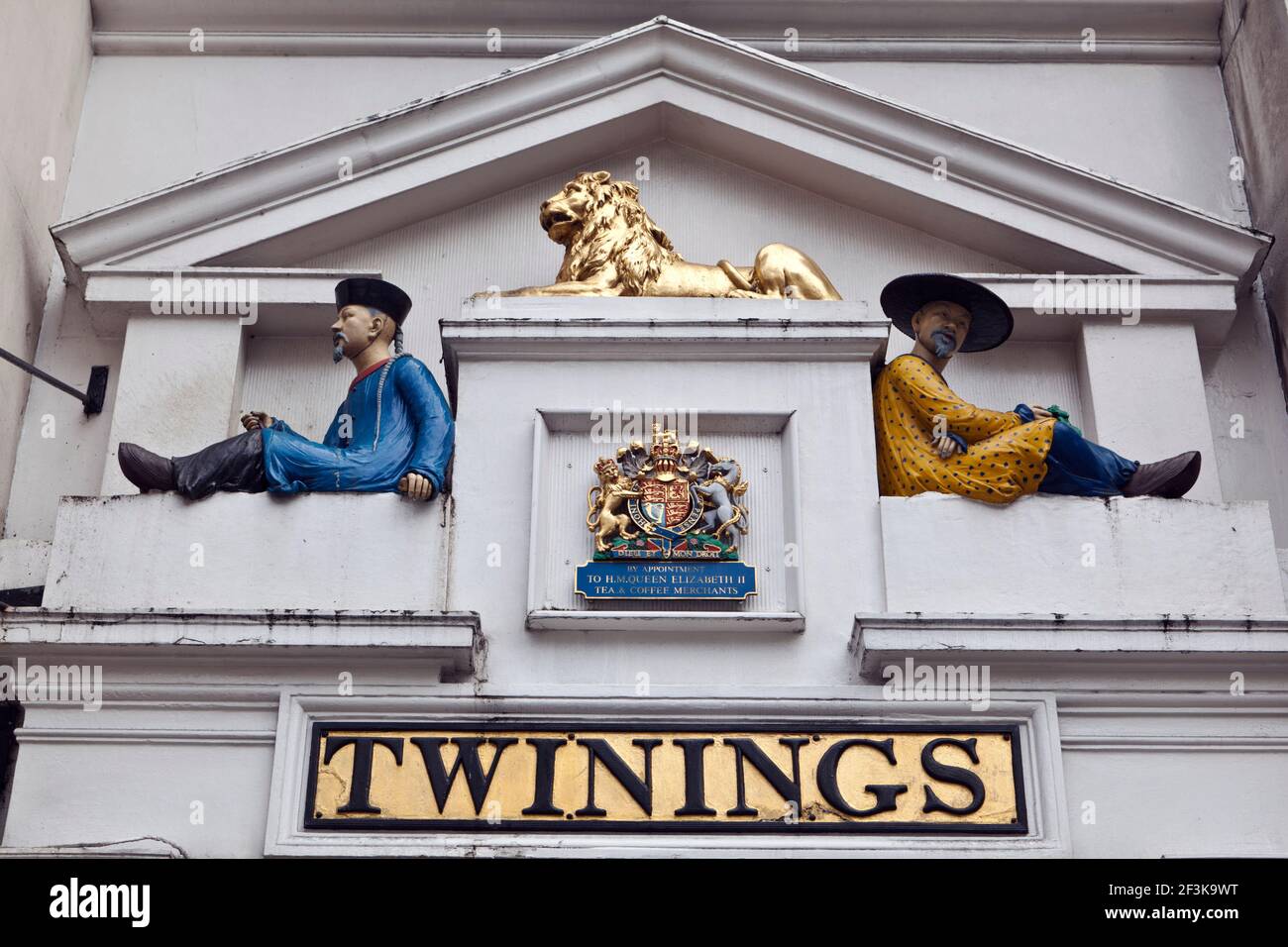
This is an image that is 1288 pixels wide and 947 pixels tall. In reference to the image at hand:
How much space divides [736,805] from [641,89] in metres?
5.09

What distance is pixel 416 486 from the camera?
31.4 feet

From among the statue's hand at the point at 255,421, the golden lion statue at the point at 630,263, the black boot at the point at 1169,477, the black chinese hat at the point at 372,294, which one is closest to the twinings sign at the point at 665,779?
the black boot at the point at 1169,477

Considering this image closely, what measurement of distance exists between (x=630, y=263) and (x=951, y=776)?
3.62 metres

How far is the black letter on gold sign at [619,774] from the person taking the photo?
29.3ft

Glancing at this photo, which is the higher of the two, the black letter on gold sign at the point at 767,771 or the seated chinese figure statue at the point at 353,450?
the seated chinese figure statue at the point at 353,450

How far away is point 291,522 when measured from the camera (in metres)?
9.56

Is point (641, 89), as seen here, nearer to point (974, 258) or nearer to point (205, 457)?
point (974, 258)

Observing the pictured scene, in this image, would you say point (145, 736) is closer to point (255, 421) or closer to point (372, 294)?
point (255, 421)

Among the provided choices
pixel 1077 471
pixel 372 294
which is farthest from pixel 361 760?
pixel 1077 471

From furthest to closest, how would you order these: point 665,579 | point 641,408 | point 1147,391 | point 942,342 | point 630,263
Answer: point 1147,391, point 630,263, point 942,342, point 641,408, point 665,579

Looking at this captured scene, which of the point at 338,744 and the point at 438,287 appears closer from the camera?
the point at 338,744

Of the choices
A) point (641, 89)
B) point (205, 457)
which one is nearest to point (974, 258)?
point (641, 89)

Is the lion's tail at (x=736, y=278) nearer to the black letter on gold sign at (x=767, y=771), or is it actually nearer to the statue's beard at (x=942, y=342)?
the statue's beard at (x=942, y=342)

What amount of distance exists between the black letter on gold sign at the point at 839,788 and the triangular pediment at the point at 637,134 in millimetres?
3921
